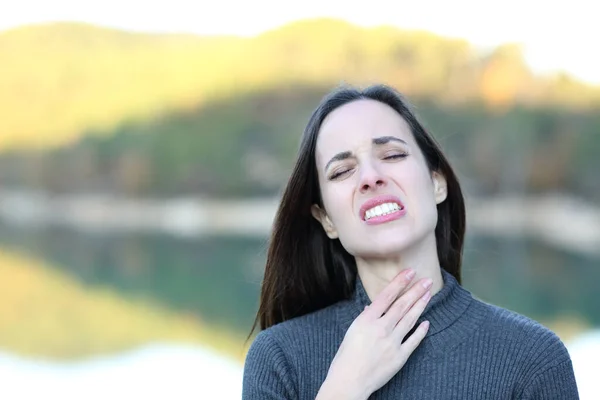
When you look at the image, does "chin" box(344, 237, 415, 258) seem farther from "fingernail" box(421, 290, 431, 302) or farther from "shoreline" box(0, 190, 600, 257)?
"shoreline" box(0, 190, 600, 257)

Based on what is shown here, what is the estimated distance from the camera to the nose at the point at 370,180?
132cm

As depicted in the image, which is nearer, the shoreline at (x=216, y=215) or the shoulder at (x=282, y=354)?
the shoulder at (x=282, y=354)

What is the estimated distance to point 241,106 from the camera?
3734 cm

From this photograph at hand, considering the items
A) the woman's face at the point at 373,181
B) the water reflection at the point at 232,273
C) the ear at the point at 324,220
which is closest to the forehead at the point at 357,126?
the woman's face at the point at 373,181

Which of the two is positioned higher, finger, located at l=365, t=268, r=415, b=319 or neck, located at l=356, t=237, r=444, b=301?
neck, located at l=356, t=237, r=444, b=301

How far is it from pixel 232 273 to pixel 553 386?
1212 centimetres

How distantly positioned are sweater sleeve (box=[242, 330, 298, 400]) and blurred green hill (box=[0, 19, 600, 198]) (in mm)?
28877

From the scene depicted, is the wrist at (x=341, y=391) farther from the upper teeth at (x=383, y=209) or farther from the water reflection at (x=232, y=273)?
the water reflection at (x=232, y=273)

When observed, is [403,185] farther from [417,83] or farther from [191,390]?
[417,83]

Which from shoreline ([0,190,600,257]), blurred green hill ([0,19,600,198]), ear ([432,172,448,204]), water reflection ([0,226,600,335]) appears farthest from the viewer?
blurred green hill ([0,19,600,198])

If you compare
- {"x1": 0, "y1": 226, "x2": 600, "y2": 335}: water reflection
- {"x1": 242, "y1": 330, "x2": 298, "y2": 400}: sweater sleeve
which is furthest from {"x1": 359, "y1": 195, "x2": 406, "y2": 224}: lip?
{"x1": 0, "y1": 226, "x2": 600, "y2": 335}: water reflection

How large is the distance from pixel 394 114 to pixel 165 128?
36628 millimetres

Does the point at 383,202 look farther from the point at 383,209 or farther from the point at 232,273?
the point at 232,273

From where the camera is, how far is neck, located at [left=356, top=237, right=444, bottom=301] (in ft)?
4.41
